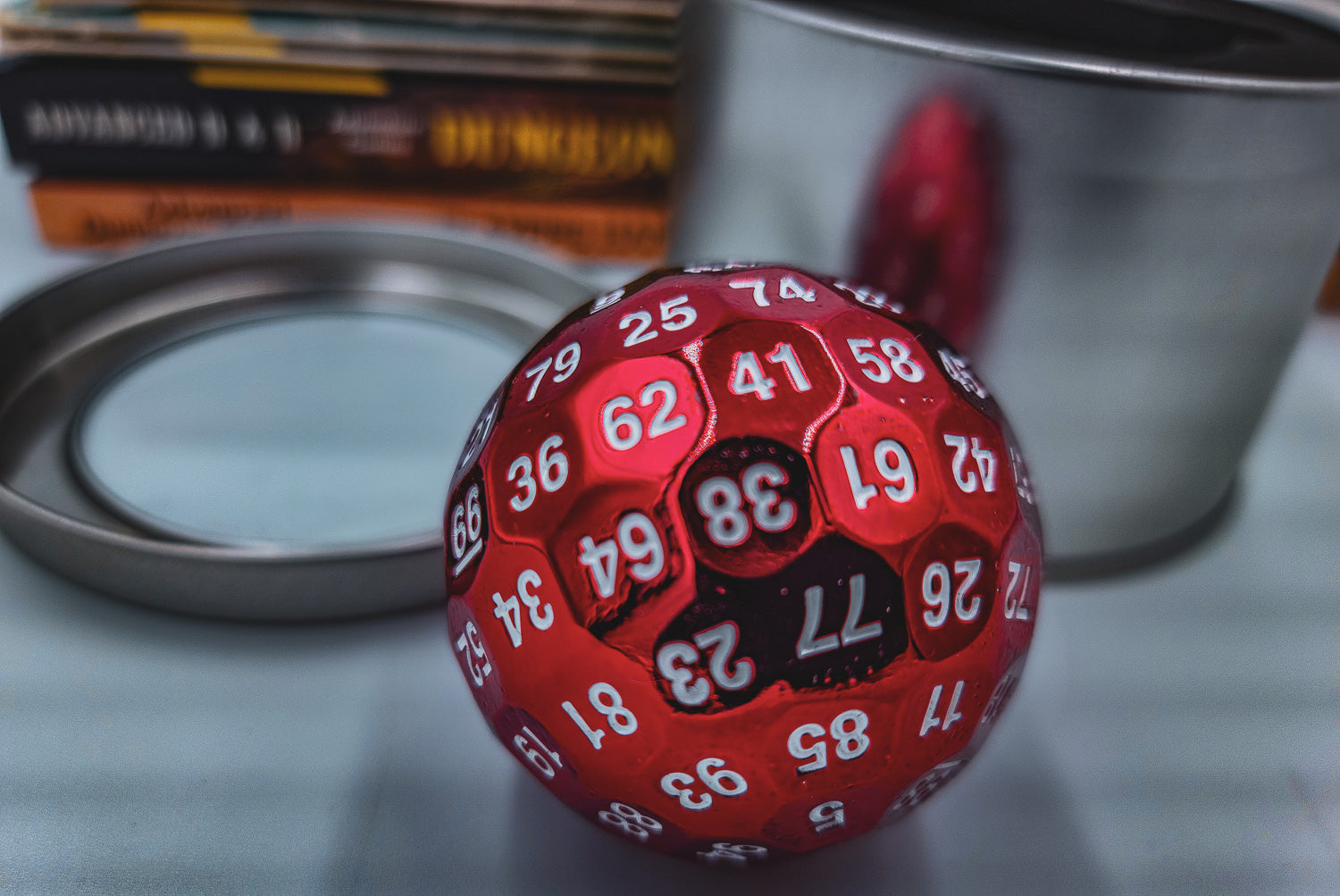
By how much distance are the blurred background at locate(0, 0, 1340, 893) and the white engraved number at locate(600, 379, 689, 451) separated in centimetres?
22

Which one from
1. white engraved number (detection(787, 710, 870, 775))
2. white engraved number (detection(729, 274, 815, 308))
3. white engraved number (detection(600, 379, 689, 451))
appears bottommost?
white engraved number (detection(787, 710, 870, 775))

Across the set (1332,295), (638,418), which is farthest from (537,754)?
(1332,295)

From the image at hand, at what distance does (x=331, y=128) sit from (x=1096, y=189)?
73 centimetres

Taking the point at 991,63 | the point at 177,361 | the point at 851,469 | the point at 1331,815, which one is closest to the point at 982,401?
the point at 851,469

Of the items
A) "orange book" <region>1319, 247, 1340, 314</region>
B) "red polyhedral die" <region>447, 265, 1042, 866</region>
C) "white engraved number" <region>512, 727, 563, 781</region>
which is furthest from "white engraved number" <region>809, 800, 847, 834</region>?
"orange book" <region>1319, 247, 1340, 314</region>

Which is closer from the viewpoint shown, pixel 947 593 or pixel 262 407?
pixel 947 593

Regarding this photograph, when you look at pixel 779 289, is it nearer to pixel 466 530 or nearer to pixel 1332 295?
pixel 466 530

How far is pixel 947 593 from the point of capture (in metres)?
0.37

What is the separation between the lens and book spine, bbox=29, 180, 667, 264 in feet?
3.18

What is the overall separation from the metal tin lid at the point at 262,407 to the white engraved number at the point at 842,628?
0.26 metres

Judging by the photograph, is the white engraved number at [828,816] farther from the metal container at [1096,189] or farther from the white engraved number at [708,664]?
the metal container at [1096,189]

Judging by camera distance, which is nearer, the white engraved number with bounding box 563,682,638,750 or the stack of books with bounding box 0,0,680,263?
the white engraved number with bounding box 563,682,638,750

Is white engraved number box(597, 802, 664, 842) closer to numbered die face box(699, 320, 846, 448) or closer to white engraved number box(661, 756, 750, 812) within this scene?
white engraved number box(661, 756, 750, 812)

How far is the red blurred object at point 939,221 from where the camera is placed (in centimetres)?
54
